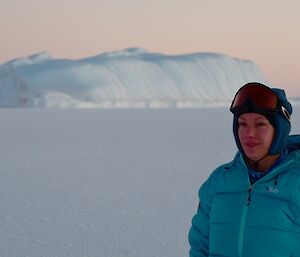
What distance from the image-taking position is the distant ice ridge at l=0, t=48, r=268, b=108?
161 ft

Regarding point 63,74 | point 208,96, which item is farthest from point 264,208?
point 208,96

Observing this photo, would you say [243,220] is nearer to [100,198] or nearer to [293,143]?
[293,143]

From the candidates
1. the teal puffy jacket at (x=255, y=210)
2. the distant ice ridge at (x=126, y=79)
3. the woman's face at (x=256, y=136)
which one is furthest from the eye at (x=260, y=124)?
Answer: the distant ice ridge at (x=126, y=79)

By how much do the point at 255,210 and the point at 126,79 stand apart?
199 ft

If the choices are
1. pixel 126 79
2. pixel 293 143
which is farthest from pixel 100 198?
pixel 126 79

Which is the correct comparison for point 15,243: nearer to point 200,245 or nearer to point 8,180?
point 200,245

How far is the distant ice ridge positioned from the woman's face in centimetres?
4531

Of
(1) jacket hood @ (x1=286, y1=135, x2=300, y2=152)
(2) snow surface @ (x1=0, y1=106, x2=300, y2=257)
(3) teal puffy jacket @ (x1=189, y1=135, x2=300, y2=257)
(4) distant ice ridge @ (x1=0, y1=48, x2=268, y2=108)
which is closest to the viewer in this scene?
(3) teal puffy jacket @ (x1=189, y1=135, x2=300, y2=257)

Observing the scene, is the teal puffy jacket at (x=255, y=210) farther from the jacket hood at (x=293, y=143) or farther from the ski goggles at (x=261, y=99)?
the ski goggles at (x=261, y=99)

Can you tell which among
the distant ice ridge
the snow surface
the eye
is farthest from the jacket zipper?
the distant ice ridge

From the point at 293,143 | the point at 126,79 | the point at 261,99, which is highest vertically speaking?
the point at 261,99

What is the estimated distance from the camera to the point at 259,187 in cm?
147

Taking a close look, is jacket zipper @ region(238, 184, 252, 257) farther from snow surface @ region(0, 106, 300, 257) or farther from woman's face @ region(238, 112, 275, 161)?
snow surface @ region(0, 106, 300, 257)

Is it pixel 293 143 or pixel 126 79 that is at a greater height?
pixel 293 143
